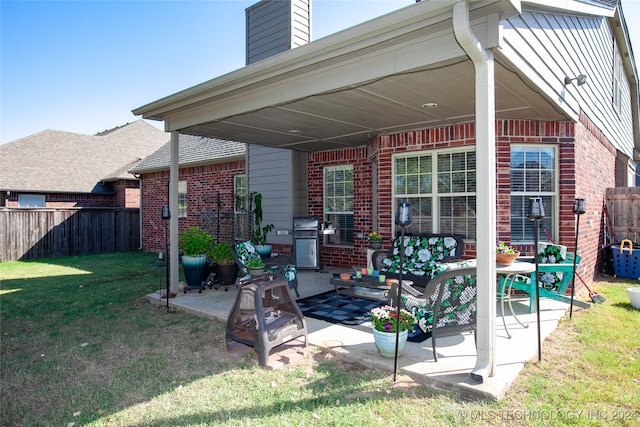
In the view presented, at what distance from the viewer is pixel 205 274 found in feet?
21.1

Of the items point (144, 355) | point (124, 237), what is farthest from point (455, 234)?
point (124, 237)

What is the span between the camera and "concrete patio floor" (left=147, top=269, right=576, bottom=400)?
9.75 ft

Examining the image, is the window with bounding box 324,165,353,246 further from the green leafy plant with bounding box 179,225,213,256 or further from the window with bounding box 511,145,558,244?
the window with bounding box 511,145,558,244

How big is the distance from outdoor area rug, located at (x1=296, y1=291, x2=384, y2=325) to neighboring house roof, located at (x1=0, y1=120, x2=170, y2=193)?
39.3 ft

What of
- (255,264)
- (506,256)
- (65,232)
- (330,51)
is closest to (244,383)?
(255,264)

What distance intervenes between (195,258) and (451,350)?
166 inches

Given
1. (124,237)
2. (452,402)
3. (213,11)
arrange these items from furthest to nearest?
(124,237)
(213,11)
(452,402)

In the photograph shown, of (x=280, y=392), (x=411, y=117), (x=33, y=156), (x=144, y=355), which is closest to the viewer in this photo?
(x=280, y=392)

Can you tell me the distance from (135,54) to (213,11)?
237 centimetres

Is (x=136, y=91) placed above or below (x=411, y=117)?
above

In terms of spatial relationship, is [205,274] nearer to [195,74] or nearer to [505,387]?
[505,387]

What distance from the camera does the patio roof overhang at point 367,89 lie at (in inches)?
124

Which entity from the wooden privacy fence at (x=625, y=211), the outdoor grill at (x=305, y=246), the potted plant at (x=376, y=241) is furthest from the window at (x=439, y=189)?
the wooden privacy fence at (x=625, y=211)

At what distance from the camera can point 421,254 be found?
6.02m
